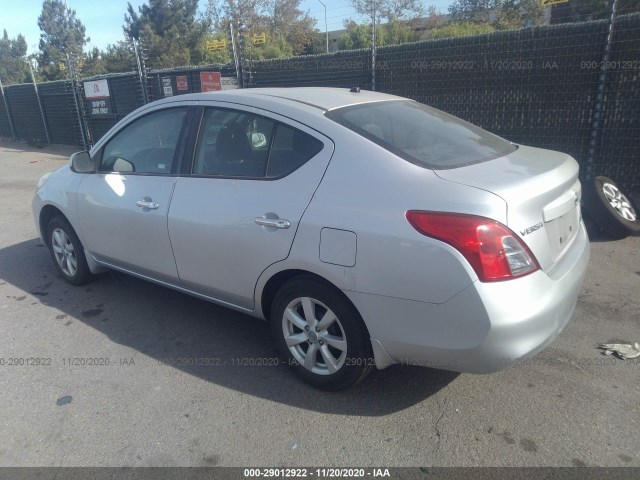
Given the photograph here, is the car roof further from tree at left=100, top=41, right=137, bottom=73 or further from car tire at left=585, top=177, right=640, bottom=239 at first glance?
tree at left=100, top=41, right=137, bottom=73

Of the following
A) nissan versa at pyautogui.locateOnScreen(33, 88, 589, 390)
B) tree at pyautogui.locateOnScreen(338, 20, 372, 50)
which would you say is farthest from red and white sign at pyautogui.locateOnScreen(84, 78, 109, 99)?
tree at pyautogui.locateOnScreen(338, 20, 372, 50)

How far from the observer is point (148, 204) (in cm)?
361

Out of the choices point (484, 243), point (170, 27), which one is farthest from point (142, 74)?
point (170, 27)

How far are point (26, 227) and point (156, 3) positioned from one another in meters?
41.5

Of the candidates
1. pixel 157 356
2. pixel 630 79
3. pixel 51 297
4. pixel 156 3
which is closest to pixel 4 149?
pixel 51 297

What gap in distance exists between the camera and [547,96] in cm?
667

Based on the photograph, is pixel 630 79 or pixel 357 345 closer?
pixel 357 345

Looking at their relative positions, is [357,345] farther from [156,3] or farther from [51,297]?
[156,3]

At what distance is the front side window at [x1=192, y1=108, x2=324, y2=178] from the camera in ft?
9.74

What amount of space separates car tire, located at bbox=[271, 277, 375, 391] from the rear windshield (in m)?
0.88

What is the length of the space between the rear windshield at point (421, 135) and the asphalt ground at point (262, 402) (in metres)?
1.35

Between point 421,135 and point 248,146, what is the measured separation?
3.59 ft

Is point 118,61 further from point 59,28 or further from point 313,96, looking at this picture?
point 313,96

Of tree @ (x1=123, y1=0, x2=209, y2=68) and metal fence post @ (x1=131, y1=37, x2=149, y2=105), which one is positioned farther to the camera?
tree @ (x1=123, y1=0, x2=209, y2=68)
